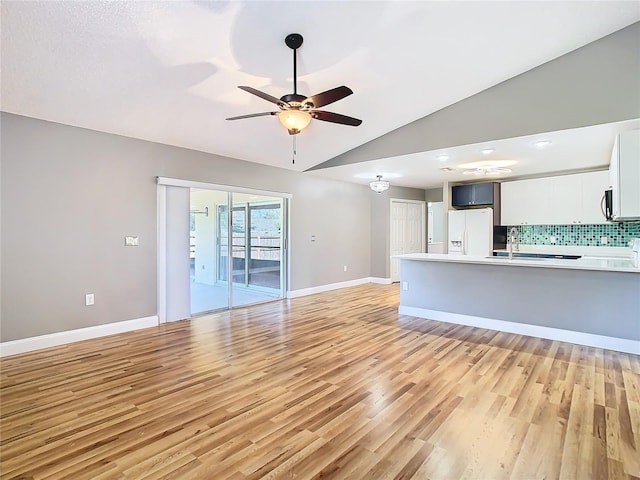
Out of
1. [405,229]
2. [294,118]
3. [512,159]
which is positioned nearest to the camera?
[294,118]

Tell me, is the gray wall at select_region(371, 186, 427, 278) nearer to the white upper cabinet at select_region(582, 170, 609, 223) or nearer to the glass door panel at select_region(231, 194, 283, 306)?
the glass door panel at select_region(231, 194, 283, 306)

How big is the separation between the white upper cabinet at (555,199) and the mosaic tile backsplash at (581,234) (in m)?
0.41

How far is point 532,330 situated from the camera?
4.30 m

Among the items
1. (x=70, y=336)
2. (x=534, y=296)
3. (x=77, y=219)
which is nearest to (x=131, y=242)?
(x=77, y=219)

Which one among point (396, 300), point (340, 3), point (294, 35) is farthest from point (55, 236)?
point (396, 300)

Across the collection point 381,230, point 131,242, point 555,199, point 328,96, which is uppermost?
point 328,96

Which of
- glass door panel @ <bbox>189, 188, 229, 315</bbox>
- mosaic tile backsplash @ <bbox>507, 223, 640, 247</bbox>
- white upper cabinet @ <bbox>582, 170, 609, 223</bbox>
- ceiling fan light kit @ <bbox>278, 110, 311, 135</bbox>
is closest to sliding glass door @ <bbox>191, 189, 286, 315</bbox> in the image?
glass door panel @ <bbox>189, 188, 229, 315</bbox>

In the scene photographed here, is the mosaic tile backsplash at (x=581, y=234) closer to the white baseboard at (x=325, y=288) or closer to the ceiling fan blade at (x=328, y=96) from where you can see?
the white baseboard at (x=325, y=288)

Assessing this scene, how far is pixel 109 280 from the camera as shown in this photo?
14.4 ft

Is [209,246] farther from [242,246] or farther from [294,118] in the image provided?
[294,118]

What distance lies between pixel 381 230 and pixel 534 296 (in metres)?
4.45

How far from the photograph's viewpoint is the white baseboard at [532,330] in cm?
374

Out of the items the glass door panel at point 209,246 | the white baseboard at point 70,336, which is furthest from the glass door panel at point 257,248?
the white baseboard at point 70,336

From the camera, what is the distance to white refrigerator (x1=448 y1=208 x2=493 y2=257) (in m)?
6.93
